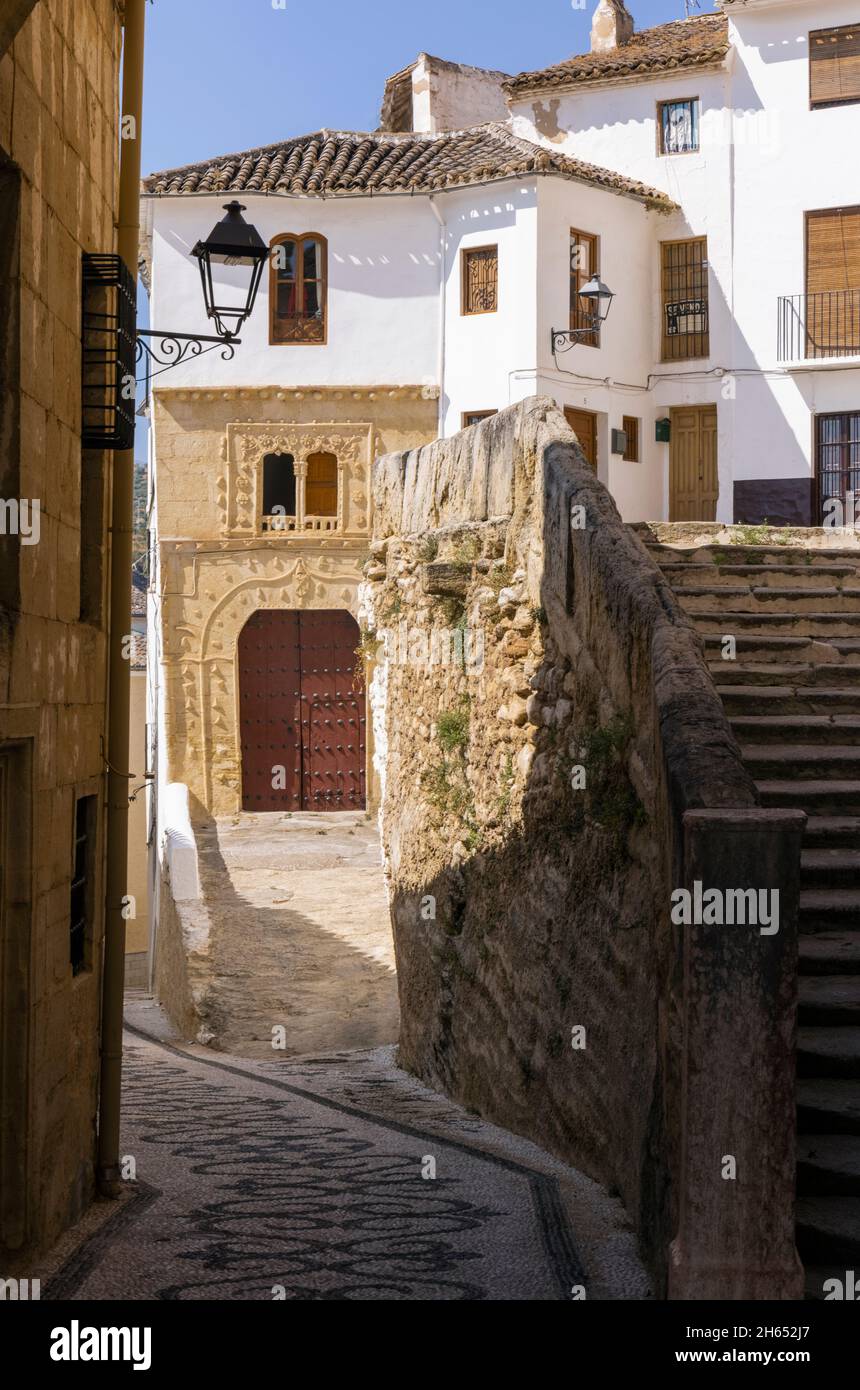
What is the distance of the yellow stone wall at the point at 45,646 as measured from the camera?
16.9 feet

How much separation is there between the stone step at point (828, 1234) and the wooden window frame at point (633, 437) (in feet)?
71.2

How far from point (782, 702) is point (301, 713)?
715 inches

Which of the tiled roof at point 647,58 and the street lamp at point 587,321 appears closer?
the street lamp at point 587,321

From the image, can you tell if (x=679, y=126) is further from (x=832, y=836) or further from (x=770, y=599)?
(x=832, y=836)

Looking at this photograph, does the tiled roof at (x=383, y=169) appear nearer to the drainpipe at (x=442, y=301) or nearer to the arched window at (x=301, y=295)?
the drainpipe at (x=442, y=301)

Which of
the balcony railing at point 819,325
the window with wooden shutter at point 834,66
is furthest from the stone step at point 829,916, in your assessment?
the window with wooden shutter at point 834,66

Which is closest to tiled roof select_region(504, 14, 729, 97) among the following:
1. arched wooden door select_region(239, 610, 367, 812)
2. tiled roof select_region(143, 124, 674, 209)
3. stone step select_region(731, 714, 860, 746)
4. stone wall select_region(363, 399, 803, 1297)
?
tiled roof select_region(143, 124, 674, 209)

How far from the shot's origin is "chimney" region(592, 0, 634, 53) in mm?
28141

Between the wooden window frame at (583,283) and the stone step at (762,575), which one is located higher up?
the wooden window frame at (583,283)

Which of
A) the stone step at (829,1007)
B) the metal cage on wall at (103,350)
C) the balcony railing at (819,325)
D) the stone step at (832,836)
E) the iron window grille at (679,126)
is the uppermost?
the iron window grille at (679,126)

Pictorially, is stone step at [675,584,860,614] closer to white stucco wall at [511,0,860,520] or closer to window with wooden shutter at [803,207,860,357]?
white stucco wall at [511,0,860,520]

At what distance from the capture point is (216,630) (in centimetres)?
2508

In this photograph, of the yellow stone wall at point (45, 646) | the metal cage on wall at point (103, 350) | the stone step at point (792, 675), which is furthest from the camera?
the stone step at point (792, 675)

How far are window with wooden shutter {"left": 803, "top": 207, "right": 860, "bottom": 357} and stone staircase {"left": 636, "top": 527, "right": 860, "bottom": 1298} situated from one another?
15.5 m
